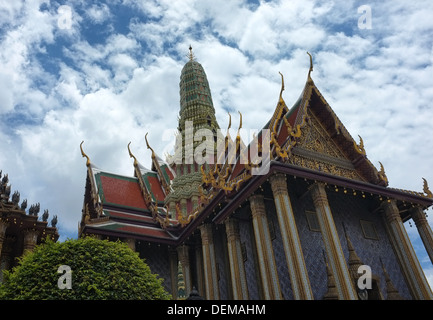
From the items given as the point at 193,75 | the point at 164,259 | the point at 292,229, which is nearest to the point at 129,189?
the point at 164,259

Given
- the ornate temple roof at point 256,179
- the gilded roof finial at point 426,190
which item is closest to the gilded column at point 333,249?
the ornate temple roof at point 256,179

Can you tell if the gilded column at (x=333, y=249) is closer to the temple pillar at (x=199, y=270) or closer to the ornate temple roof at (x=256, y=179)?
the ornate temple roof at (x=256, y=179)

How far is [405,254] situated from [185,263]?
8.67 meters

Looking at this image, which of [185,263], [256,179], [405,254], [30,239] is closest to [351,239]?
[405,254]

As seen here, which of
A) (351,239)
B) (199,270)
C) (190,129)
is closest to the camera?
(351,239)

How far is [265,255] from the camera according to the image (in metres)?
11.0

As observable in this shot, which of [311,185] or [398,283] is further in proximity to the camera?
[398,283]

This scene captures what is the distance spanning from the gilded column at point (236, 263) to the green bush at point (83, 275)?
4.16 metres

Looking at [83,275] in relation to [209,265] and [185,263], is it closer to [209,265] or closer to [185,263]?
[209,265]

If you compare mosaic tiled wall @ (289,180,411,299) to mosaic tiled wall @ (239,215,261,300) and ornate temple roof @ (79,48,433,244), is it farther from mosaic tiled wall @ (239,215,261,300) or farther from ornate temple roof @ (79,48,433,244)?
mosaic tiled wall @ (239,215,261,300)

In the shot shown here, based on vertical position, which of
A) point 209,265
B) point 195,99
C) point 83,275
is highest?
point 195,99

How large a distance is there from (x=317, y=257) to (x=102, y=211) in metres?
10.4
